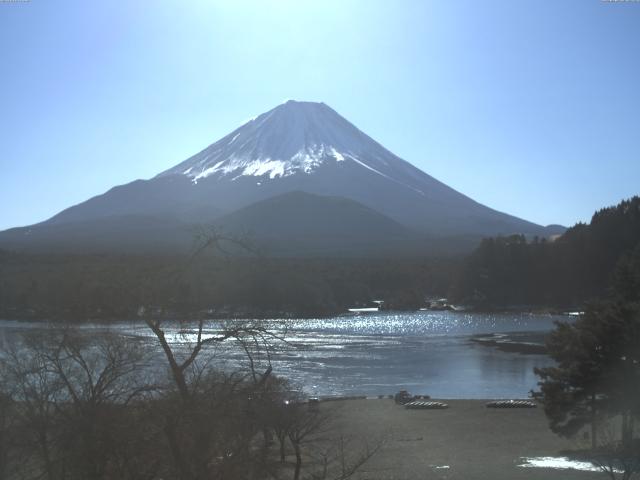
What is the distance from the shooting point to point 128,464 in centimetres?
438

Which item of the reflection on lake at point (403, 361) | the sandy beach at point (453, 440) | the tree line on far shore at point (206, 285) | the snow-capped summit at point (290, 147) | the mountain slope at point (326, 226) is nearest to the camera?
the tree line on far shore at point (206, 285)

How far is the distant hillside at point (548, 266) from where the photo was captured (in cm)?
5869

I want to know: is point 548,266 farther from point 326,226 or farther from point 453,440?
point 453,440

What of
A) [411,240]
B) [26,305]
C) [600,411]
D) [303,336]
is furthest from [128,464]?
[411,240]

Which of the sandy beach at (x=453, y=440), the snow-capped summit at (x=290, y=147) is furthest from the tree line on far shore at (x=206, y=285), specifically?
the snow-capped summit at (x=290, y=147)

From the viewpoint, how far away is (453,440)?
53.8 ft

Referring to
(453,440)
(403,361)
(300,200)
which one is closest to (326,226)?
(300,200)

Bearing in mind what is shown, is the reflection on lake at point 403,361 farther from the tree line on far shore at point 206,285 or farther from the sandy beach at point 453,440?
the sandy beach at point 453,440

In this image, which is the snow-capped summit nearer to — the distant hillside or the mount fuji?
the mount fuji

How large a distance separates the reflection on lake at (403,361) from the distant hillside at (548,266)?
1356 cm

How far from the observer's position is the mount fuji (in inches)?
3393

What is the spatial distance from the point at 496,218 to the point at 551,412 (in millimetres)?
104002

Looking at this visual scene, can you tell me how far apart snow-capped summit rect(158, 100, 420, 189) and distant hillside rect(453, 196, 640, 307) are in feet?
173

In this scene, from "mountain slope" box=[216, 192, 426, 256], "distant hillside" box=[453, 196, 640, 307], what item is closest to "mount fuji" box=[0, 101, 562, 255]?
"mountain slope" box=[216, 192, 426, 256]
